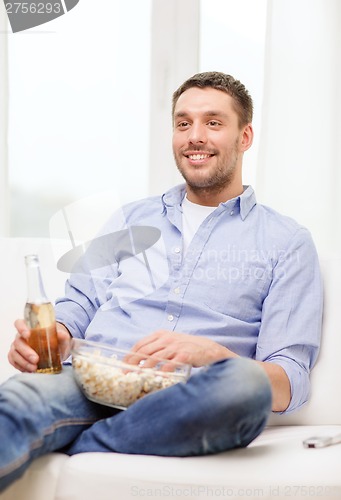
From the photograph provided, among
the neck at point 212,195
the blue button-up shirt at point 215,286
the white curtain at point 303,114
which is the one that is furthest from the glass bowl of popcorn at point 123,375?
the white curtain at point 303,114

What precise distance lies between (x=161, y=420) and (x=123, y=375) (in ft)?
0.41

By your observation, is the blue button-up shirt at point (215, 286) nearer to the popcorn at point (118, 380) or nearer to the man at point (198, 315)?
the man at point (198, 315)

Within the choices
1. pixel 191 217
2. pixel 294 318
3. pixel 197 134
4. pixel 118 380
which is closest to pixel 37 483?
pixel 118 380

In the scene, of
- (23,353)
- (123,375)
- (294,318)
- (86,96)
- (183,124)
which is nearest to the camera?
(123,375)

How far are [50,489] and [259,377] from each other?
1.40 feet

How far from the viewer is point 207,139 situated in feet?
6.55

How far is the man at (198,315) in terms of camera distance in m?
1.36

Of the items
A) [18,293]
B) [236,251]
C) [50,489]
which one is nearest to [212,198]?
[236,251]

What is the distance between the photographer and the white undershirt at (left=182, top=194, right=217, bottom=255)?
194cm

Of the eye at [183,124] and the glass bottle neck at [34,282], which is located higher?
the eye at [183,124]

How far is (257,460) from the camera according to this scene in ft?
4.52

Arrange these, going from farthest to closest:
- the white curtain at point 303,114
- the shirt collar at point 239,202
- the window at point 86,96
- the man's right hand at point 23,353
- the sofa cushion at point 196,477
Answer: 1. the window at point 86,96
2. the white curtain at point 303,114
3. the shirt collar at point 239,202
4. the man's right hand at point 23,353
5. the sofa cushion at point 196,477

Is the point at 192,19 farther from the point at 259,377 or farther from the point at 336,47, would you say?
the point at 259,377

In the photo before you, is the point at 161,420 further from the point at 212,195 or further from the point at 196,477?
the point at 212,195
